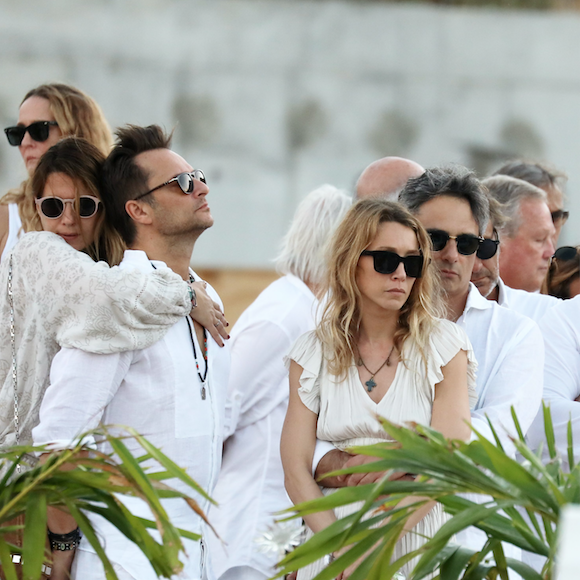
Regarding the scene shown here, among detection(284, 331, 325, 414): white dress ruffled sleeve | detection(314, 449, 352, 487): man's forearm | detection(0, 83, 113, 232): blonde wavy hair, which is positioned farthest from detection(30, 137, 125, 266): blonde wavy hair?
detection(314, 449, 352, 487): man's forearm

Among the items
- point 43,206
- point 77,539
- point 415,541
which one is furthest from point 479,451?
point 43,206

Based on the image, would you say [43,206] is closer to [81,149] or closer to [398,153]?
[81,149]

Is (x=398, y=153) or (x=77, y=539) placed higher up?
(x=398, y=153)

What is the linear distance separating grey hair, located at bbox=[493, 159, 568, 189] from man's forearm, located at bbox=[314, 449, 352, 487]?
258 centimetres

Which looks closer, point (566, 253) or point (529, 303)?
point (529, 303)

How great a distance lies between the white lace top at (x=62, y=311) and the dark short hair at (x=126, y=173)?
33 cm

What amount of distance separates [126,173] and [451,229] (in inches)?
43.4

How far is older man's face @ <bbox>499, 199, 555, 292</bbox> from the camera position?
13.3 ft

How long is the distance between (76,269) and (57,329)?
19 cm

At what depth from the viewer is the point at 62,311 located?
8.53ft

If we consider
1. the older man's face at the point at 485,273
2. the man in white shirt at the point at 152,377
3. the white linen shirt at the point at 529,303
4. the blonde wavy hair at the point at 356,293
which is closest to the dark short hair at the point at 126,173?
the man in white shirt at the point at 152,377

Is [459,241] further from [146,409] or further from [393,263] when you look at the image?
[146,409]

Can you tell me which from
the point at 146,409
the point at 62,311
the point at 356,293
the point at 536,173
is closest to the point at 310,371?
the point at 356,293

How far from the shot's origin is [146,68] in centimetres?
992
